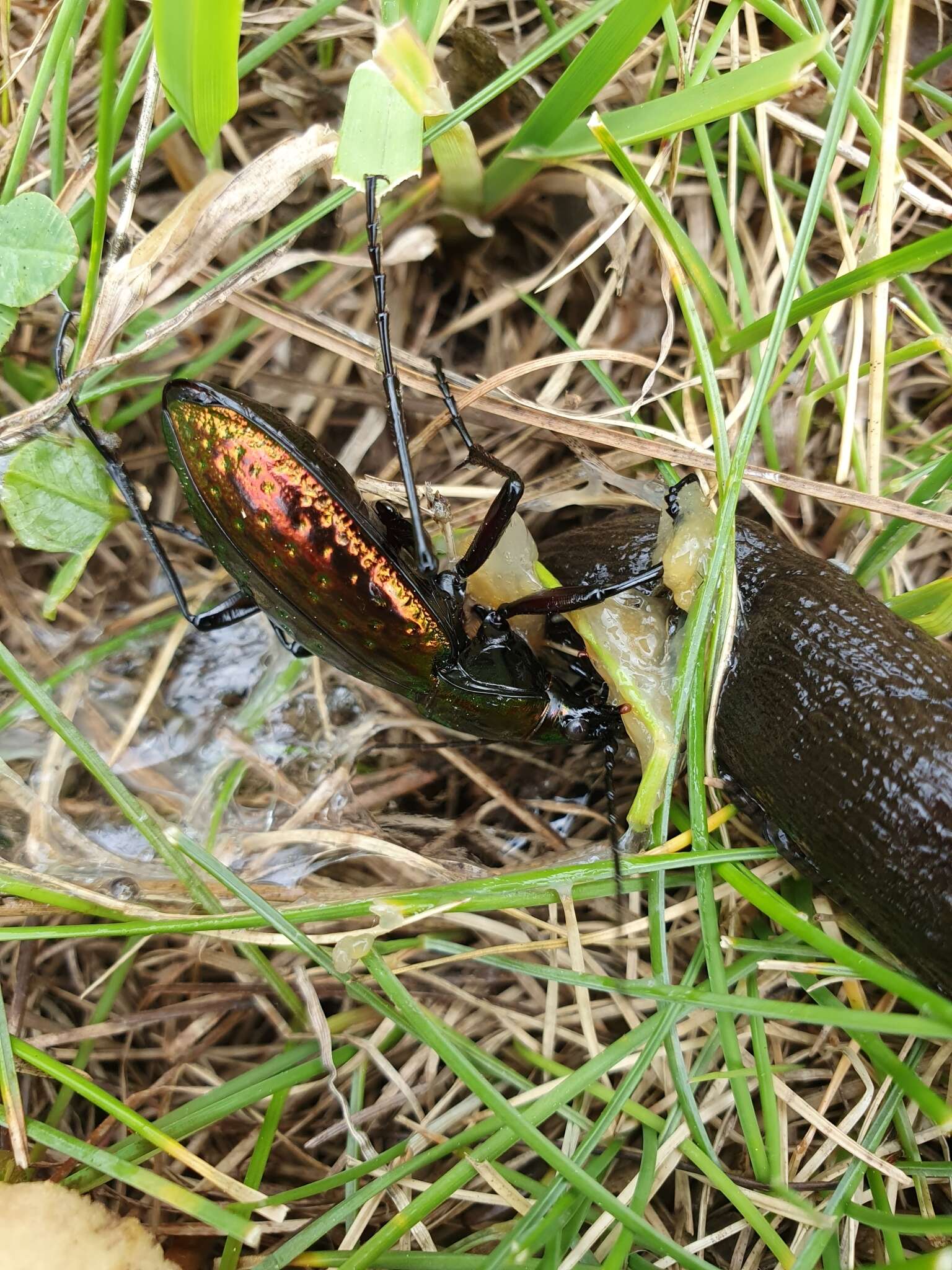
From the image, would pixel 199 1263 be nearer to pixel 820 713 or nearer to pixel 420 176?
pixel 820 713

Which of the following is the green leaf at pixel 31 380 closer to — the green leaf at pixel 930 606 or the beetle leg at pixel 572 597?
the beetle leg at pixel 572 597

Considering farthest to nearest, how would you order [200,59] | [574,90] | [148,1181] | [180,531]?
[180,531], [574,90], [148,1181], [200,59]

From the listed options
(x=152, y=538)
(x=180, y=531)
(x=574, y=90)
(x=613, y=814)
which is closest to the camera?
(x=574, y=90)

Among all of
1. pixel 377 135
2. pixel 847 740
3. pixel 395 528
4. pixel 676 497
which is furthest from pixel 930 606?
pixel 377 135

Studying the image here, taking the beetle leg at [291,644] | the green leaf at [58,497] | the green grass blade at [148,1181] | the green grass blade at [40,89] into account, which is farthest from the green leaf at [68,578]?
the green grass blade at [148,1181]

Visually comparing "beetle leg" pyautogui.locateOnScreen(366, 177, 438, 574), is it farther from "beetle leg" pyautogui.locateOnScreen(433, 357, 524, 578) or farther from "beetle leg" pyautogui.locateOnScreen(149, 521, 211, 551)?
"beetle leg" pyautogui.locateOnScreen(149, 521, 211, 551)

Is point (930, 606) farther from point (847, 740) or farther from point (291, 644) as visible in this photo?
point (291, 644)

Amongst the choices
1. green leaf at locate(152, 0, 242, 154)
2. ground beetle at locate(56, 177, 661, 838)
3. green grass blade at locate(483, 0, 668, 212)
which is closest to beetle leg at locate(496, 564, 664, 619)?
ground beetle at locate(56, 177, 661, 838)

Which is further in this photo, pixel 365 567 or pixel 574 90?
pixel 365 567

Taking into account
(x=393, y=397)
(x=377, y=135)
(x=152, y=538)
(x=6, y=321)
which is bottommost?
(x=152, y=538)
